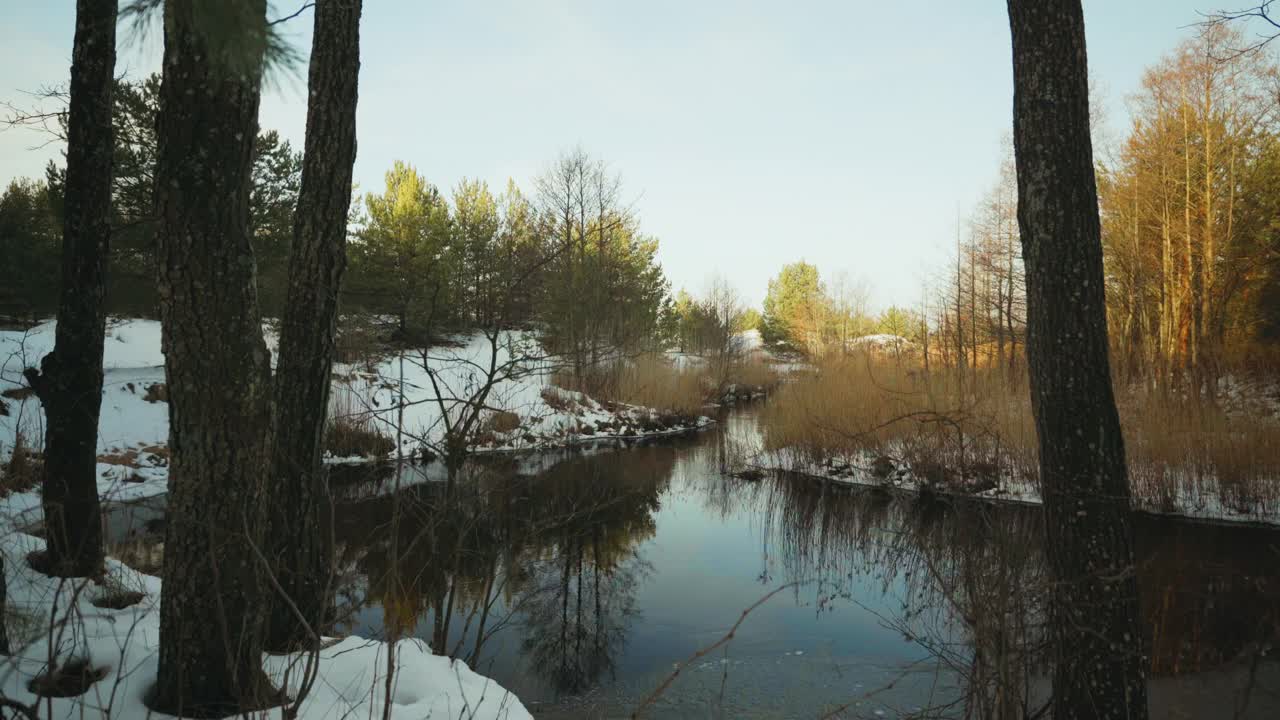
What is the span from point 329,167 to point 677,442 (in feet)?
38.8

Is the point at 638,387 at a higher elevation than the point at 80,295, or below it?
below

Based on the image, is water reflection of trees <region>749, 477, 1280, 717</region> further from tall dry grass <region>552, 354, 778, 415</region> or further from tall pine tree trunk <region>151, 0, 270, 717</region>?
tall dry grass <region>552, 354, 778, 415</region>

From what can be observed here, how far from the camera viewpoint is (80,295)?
3949mm

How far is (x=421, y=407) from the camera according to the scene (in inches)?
576

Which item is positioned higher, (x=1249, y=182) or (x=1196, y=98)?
(x=1196, y=98)

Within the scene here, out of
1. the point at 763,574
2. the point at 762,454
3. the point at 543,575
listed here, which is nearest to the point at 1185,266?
the point at 762,454

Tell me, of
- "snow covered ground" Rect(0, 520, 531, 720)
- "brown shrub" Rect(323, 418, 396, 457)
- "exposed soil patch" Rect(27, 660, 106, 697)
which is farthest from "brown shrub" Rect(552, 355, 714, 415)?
"exposed soil patch" Rect(27, 660, 106, 697)

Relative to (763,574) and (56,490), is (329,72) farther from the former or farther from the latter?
(763,574)

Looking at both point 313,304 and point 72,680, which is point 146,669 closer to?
point 72,680

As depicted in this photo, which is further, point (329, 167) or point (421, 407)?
point (421, 407)

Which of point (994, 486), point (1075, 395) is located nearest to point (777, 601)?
point (1075, 395)

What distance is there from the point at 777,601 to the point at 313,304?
15.0 feet

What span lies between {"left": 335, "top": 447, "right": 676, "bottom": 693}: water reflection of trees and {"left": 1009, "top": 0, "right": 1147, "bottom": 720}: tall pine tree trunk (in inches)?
94.4

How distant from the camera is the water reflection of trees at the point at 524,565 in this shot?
4.16 meters
